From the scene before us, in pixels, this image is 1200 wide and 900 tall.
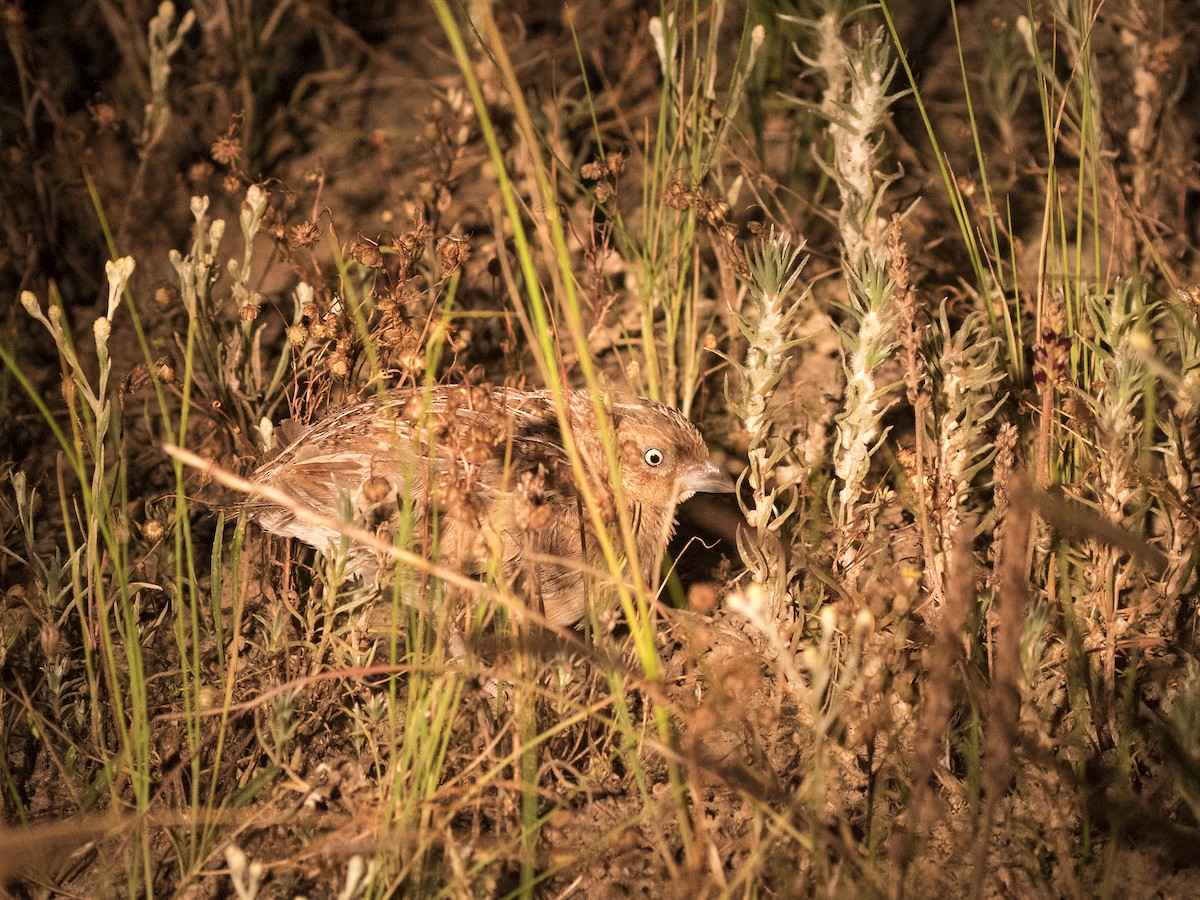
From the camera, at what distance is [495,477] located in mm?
3213

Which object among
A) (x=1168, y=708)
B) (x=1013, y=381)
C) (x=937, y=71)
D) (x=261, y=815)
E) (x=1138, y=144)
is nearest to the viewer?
(x=261, y=815)

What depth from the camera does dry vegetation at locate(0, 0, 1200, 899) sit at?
262 centimetres

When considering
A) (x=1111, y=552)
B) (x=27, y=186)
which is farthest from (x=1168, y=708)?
(x=27, y=186)

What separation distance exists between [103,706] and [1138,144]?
12.9 ft

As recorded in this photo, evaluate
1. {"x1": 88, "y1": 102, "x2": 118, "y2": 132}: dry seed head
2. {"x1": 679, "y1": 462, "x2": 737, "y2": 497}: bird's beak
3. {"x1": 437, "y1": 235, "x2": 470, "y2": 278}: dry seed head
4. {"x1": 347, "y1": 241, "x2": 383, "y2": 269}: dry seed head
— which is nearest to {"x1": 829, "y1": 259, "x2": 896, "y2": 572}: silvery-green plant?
{"x1": 679, "y1": 462, "x2": 737, "y2": 497}: bird's beak

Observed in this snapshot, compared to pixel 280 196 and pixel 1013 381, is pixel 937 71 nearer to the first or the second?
pixel 1013 381

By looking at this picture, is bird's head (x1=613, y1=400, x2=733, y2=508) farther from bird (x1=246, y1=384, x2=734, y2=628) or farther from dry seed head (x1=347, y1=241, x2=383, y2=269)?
dry seed head (x1=347, y1=241, x2=383, y2=269)

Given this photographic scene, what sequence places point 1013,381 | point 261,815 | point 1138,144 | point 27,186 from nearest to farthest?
point 261,815 < point 1013,381 < point 1138,144 < point 27,186

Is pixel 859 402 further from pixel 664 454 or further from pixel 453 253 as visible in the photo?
pixel 453 253

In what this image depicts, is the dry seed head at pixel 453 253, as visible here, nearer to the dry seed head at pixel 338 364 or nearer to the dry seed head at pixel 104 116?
the dry seed head at pixel 338 364

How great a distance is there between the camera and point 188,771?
3.08 metres

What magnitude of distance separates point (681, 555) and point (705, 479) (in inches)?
9.3

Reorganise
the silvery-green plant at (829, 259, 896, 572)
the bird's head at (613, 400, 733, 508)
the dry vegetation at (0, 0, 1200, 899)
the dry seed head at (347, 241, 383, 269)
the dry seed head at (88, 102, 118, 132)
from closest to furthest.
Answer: the dry vegetation at (0, 0, 1200, 899)
the silvery-green plant at (829, 259, 896, 572)
the dry seed head at (347, 241, 383, 269)
the bird's head at (613, 400, 733, 508)
the dry seed head at (88, 102, 118, 132)

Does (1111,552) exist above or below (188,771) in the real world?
above
